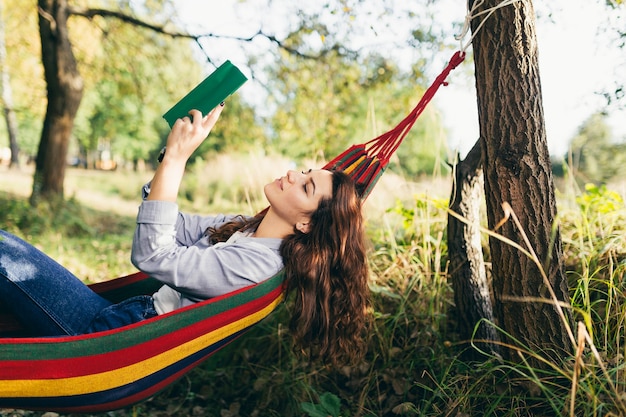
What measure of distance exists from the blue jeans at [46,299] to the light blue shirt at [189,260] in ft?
0.50

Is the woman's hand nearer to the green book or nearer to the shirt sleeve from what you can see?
the green book

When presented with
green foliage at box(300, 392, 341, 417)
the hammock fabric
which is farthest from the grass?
the hammock fabric

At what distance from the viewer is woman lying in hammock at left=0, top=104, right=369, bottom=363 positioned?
4.69 ft

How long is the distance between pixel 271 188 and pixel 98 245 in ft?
13.5

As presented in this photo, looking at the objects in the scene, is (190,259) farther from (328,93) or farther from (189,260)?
(328,93)

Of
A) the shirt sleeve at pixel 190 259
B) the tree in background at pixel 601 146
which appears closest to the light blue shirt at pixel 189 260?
the shirt sleeve at pixel 190 259

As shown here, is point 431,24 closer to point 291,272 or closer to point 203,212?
point 291,272

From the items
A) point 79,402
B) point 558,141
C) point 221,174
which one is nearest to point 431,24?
point 558,141

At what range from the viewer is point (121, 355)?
1.35 metres

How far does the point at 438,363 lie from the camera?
186 cm

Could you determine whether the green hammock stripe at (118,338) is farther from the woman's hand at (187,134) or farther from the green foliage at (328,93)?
the green foliage at (328,93)

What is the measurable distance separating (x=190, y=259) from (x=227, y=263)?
10 centimetres

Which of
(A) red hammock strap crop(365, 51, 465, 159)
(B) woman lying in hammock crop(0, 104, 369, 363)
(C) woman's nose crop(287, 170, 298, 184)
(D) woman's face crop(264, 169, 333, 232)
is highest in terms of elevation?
(A) red hammock strap crop(365, 51, 465, 159)

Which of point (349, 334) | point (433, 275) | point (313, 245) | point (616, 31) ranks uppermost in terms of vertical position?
point (616, 31)
